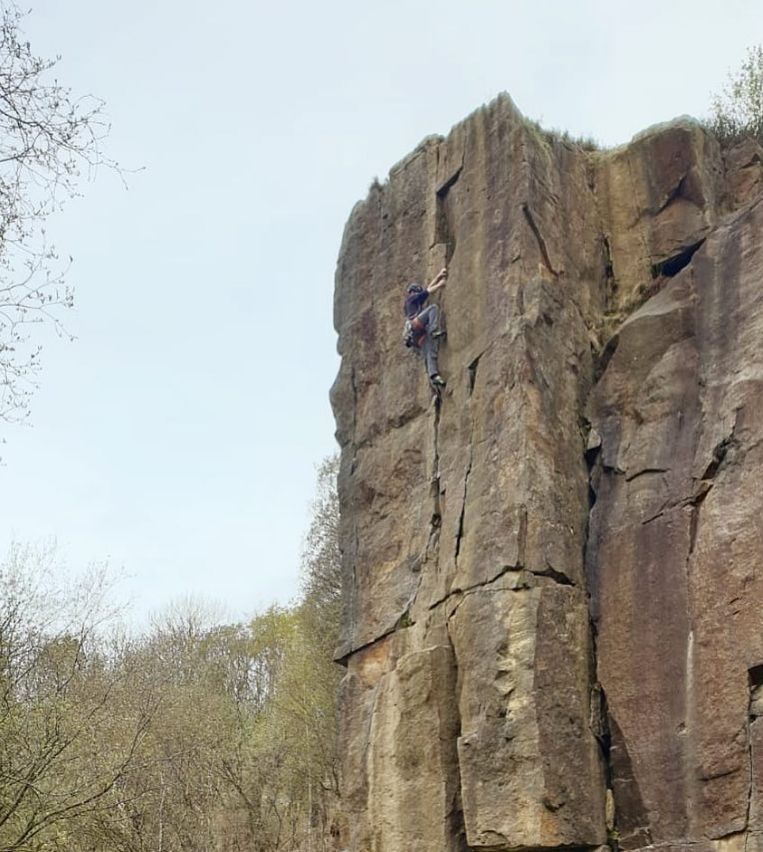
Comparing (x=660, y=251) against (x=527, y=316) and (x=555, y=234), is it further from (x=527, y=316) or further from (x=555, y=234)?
(x=527, y=316)

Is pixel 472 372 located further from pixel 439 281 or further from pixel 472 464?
pixel 439 281

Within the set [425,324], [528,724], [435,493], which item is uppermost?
[425,324]

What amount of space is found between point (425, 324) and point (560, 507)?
11.7 feet

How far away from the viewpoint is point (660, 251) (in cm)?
1435

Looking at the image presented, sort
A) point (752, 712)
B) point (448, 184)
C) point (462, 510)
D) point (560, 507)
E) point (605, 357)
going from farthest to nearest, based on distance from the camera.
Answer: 1. point (448, 184)
2. point (605, 357)
3. point (462, 510)
4. point (560, 507)
5. point (752, 712)

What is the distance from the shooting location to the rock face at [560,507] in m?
11.1

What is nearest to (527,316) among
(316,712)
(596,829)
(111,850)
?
(596,829)

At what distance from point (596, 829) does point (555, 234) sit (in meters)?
7.21

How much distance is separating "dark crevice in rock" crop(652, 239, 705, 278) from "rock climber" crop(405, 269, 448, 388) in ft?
9.26

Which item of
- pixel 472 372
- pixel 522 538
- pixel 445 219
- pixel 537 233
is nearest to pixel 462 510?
pixel 522 538

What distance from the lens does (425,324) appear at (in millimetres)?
14984

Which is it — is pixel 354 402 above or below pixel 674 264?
below

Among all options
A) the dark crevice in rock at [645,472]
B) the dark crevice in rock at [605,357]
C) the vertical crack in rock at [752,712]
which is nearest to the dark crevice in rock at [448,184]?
the dark crevice in rock at [605,357]

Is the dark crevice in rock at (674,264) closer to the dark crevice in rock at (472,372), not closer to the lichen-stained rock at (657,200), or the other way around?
the lichen-stained rock at (657,200)
